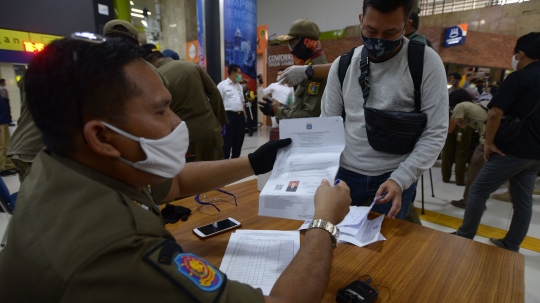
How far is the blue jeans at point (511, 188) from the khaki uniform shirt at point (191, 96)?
6.94 feet

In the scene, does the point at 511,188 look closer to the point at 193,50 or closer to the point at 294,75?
the point at 294,75

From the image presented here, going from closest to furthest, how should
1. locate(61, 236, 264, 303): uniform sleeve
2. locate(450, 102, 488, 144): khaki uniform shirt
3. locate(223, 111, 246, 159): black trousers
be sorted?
locate(61, 236, 264, 303): uniform sleeve < locate(450, 102, 488, 144): khaki uniform shirt < locate(223, 111, 246, 159): black trousers

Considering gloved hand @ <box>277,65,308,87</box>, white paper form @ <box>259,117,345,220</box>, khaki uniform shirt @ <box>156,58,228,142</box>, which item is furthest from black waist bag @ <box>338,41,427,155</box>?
khaki uniform shirt @ <box>156,58,228,142</box>

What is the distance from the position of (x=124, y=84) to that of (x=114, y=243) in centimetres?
30

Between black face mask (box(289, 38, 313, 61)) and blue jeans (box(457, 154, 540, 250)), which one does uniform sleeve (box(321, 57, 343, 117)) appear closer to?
black face mask (box(289, 38, 313, 61))

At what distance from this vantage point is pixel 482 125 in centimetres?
317

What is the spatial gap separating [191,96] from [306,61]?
0.99 meters

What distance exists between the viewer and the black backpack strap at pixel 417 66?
1.16 metres

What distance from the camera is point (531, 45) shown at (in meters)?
1.89

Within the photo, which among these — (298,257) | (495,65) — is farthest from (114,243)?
(495,65)

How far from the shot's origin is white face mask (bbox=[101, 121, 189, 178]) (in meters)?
0.61

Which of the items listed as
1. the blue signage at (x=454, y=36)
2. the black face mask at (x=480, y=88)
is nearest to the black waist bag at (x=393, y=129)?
the blue signage at (x=454, y=36)

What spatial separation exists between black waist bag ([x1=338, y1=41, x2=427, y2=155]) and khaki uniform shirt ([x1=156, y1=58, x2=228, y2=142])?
1.58m

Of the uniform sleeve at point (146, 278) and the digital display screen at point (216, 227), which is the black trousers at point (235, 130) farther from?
the uniform sleeve at point (146, 278)
